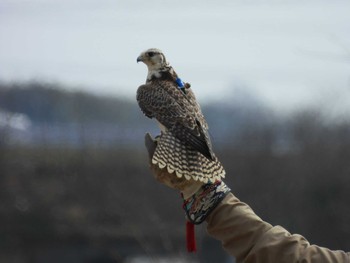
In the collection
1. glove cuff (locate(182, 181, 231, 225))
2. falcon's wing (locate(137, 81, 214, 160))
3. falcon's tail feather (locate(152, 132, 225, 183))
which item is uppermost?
falcon's wing (locate(137, 81, 214, 160))

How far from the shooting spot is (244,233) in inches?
109

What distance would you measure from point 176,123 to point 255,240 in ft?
2.49

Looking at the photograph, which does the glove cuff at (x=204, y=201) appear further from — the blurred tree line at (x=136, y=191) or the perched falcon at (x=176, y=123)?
the blurred tree line at (x=136, y=191)

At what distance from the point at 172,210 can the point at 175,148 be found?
13.0 m

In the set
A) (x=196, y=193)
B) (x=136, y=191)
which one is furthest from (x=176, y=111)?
(x=136, y=191)

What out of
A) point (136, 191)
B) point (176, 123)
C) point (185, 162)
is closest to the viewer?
point (185, 162)

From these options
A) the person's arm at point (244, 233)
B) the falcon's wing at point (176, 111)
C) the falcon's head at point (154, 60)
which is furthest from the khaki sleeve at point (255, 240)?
the falcon's head at point (154, 60)

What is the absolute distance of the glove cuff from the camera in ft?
9.30

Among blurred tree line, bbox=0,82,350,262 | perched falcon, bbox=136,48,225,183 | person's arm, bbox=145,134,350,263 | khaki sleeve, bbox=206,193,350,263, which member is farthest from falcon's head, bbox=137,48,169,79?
blurred tree line, bbox=0,82,350,262

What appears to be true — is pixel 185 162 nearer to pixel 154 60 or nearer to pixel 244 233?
pixel 244 233

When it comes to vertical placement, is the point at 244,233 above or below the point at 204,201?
below

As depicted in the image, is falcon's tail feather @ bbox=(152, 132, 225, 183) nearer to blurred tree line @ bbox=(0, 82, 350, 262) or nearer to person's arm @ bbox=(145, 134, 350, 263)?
person's arm @ bbox=(145, 134, 350, 263)

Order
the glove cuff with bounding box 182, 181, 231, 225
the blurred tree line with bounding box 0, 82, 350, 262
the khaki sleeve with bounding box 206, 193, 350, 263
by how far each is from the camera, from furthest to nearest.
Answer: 1. the blurred tree line with bounding box 0, 82, 350, 262
2. the glove cuff with bounding box 182, 181, 231, 225
3. the khaki sleeve with bounding box 206, 193, 350, 263

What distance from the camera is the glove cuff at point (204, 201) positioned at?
283 centimetres
